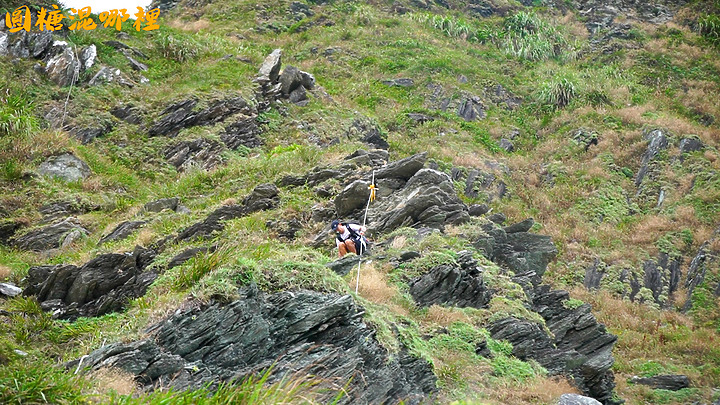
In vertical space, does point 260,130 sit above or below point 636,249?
above

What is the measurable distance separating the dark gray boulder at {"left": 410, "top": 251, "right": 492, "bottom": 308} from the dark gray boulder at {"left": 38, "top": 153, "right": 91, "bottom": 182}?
11249mm

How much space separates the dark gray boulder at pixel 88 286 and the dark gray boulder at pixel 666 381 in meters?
10.4

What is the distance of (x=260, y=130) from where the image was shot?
69.6 feet

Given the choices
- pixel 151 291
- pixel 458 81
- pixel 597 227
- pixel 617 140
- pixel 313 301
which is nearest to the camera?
pixel 313 301

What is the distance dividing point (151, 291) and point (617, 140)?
2253 centimetres

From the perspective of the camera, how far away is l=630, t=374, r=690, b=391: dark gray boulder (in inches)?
515

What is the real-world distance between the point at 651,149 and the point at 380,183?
14923 mm

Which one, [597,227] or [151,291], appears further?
[597,227]

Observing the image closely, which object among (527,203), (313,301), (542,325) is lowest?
(527,203)

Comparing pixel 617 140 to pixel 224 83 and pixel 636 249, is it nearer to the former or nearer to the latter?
pixel 636 249

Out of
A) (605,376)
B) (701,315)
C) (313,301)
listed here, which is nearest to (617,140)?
(701,315)

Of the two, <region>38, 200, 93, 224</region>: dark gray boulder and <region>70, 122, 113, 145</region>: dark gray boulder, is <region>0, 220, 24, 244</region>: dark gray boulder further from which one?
<region>70, 122, 113, 145</region>: dark gray boulder

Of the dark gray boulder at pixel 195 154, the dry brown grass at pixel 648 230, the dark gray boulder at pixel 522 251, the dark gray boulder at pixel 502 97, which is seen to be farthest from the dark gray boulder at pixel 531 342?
the dark gray boulder at pixel 502 97

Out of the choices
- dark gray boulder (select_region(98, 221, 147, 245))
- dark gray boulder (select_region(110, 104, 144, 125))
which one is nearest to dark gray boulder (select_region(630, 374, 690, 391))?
dark gray boulder (select_region(98, 221, 147, 245))
